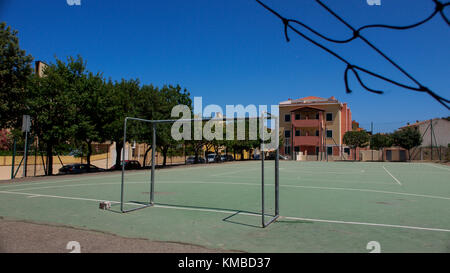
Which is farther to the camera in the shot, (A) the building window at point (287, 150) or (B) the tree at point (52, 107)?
(A) the building window at point (287, 150)

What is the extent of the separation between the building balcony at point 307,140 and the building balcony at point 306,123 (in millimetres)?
2421

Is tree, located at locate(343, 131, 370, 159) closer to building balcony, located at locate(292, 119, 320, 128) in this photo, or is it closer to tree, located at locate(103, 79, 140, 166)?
building balcony, located at locate(292, 119, 320, 128)

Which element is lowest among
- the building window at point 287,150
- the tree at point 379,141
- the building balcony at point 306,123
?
the building window at point 287,150

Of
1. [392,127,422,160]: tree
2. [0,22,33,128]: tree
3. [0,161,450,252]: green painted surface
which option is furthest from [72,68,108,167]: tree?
[392,127,422,160]: tree

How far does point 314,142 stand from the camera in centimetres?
6159

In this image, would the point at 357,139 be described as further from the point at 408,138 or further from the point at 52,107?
the point at 52,107

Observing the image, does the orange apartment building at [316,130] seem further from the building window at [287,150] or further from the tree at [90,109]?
the tree at [90,109]

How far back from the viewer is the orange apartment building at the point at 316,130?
6162 centimetres

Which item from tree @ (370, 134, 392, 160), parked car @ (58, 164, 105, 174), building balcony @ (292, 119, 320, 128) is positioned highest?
building balcony @ (292, 119, 320, 128)

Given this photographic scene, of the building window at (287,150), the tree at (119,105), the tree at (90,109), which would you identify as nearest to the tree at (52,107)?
the tree at (90,109)

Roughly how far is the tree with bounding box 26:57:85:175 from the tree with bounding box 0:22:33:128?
4.02 m

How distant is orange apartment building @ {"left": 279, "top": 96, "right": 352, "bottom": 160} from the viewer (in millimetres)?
61625
